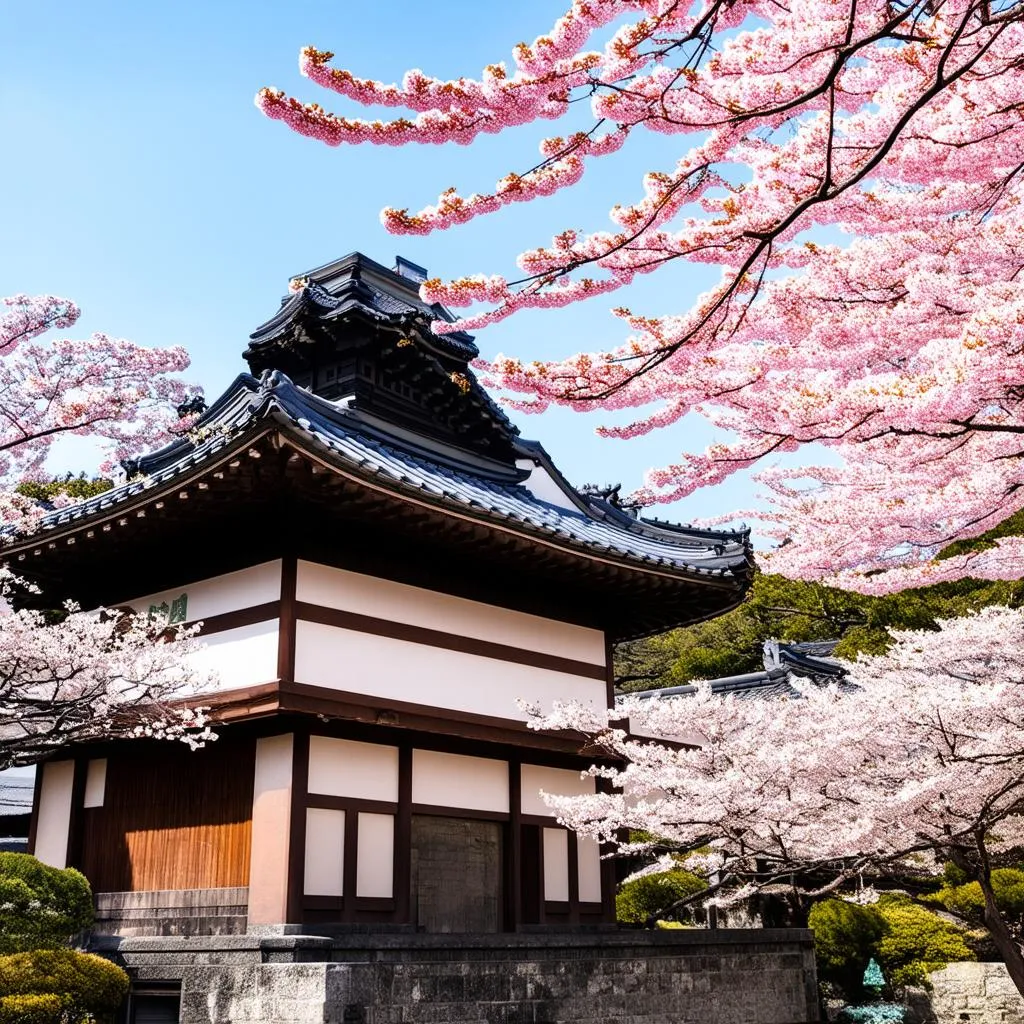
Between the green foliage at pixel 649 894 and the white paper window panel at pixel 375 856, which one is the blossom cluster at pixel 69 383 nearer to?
the white paper window panel at pixel 375 856

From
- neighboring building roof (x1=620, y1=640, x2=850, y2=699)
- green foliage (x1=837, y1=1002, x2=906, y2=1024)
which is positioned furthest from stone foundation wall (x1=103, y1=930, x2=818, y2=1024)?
neighboring building roof (x1=620, y1=640, x2=850, y2=699)

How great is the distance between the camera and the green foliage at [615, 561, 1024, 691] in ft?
74.8

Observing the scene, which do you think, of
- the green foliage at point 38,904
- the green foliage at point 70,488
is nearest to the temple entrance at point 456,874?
the green foliage at point 38,904

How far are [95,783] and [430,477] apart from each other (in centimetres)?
498

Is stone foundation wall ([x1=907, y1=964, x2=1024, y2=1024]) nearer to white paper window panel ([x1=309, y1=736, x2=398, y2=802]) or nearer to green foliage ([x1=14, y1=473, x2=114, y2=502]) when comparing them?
white paper window panel ([x1=309, y1=736, x2=398, y2=802])

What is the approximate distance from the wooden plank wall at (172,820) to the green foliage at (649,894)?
7.61m

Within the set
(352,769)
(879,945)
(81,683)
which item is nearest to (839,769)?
(352,769)

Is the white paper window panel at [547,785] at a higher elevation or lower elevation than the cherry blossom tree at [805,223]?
lower

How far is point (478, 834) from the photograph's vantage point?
39.6 ft

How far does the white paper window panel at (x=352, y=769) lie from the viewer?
1038cm

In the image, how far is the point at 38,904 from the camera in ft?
32.8

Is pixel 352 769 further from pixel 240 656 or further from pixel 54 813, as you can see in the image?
pixel 54 813

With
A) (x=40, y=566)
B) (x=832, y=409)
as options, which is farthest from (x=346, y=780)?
(x=832, y=409)

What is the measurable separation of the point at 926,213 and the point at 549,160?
7.03 feet
